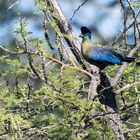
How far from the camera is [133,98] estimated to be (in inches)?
203

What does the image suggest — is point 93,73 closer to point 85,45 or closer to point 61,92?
point 85,45

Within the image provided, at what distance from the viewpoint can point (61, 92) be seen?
4.35 meters

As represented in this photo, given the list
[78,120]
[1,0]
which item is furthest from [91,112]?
[1,0]

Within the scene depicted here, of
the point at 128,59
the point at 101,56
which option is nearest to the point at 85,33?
the point at 101,56

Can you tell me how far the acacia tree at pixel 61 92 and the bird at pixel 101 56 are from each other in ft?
0.35

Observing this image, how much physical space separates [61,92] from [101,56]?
876mm

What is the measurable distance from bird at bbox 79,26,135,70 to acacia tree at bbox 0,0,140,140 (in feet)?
0.35

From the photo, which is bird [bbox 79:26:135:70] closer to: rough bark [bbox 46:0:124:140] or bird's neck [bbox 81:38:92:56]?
bird's neck [bbox 81:38:92:56]

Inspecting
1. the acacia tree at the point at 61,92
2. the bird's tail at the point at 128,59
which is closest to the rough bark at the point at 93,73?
the acacia tree at the point at 61,92

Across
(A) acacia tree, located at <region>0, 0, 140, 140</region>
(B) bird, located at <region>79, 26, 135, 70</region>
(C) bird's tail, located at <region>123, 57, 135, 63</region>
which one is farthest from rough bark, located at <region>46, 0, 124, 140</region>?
(C) bird's tail, located at <region>123, 57, 135, 63</region>

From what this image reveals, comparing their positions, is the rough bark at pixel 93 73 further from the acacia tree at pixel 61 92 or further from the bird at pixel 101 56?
the bird at pixel 101 56

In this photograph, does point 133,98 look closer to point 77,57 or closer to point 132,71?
point 132,71

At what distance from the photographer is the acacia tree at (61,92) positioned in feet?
14.2

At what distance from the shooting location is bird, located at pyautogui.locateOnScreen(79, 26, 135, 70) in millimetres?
5004
